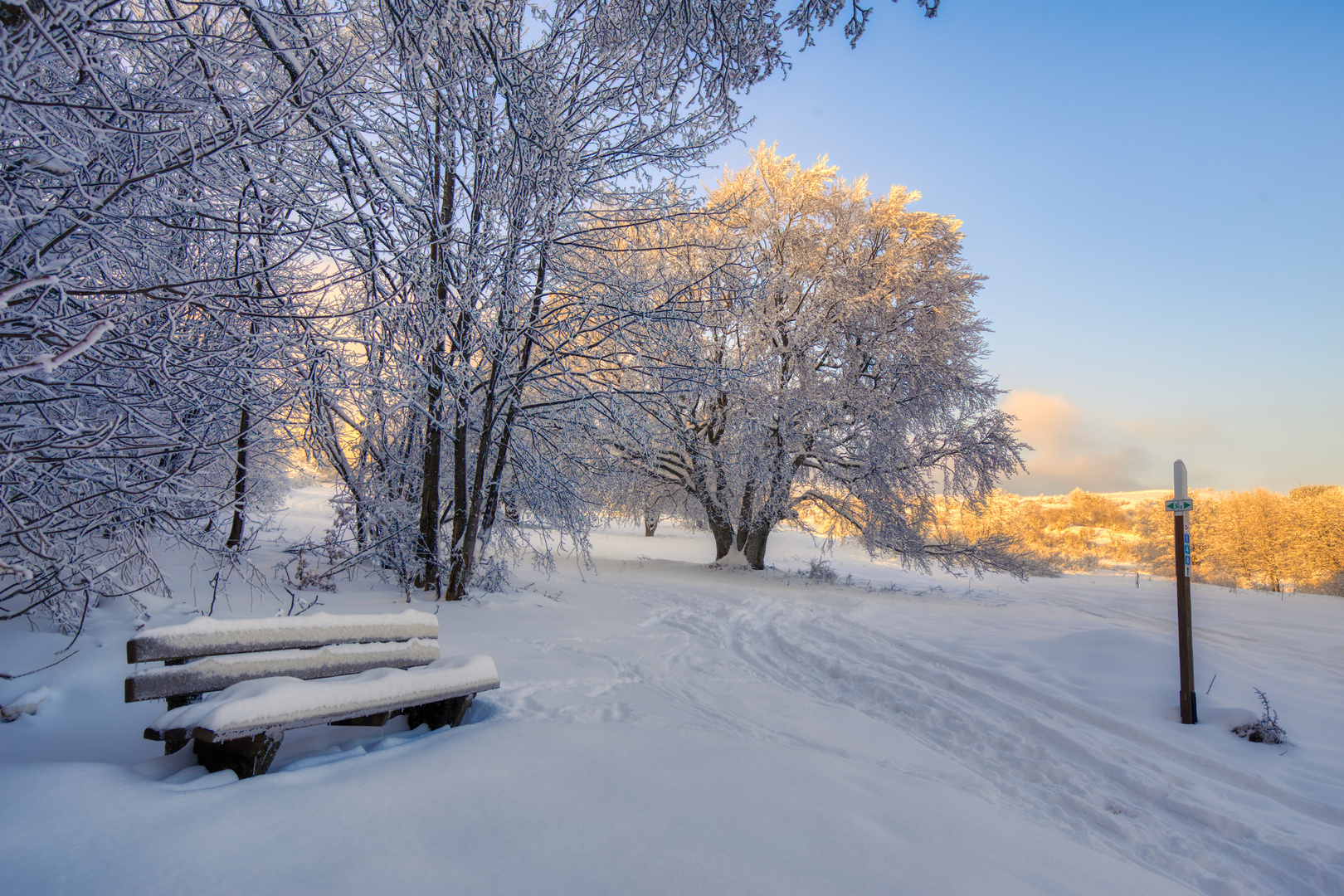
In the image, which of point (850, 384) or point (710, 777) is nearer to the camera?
point (710, 777)

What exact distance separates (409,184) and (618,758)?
5.44m

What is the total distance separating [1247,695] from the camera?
4820mm

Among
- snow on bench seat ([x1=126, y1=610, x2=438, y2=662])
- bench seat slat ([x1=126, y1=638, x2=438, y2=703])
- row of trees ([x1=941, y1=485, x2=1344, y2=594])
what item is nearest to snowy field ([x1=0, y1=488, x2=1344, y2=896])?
bench seat slat ([x1=126, y1=638, x2=438, y2=703])

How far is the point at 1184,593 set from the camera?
15.1 ft

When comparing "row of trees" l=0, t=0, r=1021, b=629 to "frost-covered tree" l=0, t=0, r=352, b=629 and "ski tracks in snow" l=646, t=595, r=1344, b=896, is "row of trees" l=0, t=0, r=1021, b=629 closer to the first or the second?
"frost-covered tree" l=0, t=0, r=352, b=629

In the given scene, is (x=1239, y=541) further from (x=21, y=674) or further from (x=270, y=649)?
(x=21, y=674)

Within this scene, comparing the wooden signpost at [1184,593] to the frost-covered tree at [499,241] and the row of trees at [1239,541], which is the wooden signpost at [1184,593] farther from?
the row of trees at [1239,541]

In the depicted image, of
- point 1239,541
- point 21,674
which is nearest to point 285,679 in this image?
point 21,674

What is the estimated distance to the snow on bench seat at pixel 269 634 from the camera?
244cm

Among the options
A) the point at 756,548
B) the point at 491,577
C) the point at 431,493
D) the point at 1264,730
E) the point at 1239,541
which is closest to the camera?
the point at 1264,730

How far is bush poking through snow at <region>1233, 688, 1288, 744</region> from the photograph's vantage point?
3979mm

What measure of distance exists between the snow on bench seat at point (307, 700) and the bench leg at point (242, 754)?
8cm

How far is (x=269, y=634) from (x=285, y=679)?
39 centimetres

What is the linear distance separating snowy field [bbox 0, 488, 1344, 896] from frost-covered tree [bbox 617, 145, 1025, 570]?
6.17 meters
